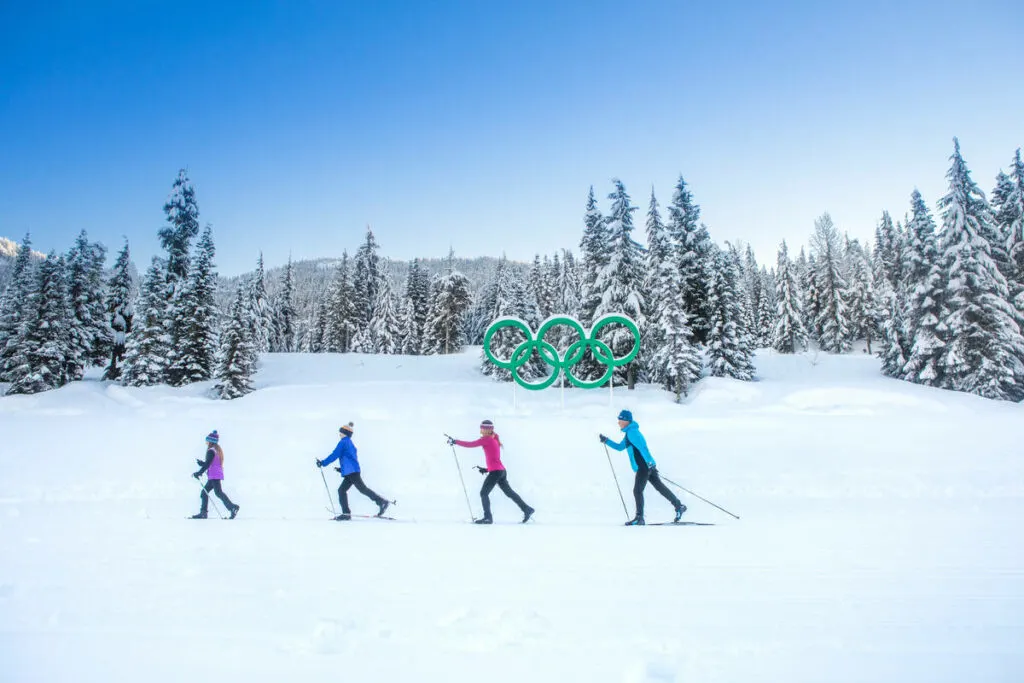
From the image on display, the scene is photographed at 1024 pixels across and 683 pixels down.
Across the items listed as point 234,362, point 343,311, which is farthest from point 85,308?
point 343,311

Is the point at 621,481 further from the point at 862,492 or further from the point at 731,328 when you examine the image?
the point at 731,328

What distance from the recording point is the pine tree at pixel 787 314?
54625 mm

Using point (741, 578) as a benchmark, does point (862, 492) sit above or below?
below

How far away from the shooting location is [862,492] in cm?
1122

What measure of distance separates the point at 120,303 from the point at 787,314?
201 feet

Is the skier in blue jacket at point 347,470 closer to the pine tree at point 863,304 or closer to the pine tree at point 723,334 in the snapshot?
the pine tree at point 723,334

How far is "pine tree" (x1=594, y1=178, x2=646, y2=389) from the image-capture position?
98.7ft

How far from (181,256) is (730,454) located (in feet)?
117

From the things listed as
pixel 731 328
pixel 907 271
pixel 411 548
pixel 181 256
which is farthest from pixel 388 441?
pixel 907 271

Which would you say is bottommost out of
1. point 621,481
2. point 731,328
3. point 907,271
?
point 621,481

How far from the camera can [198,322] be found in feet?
110

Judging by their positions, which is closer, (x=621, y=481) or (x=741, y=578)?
(x=741, y=578)

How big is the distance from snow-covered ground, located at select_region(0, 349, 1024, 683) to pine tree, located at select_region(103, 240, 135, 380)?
2551 centimetres

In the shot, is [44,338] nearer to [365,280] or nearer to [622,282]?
[365,280]
